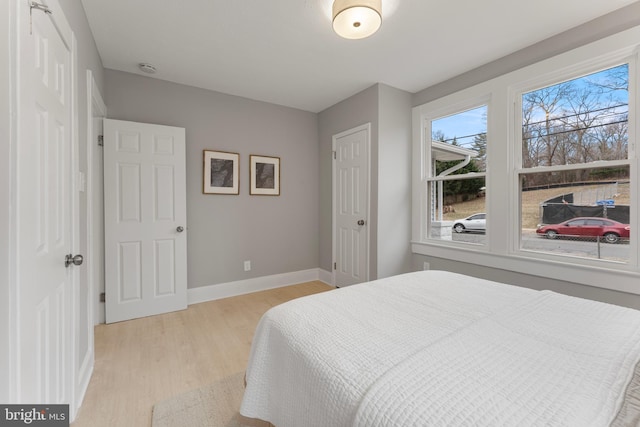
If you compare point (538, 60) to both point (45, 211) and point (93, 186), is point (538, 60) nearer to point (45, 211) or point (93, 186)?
point (45, 211)

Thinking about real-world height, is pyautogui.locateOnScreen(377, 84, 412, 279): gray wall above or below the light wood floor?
above

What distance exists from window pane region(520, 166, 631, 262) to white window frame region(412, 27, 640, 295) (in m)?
0.06

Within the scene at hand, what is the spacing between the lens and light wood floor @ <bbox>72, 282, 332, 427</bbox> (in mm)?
1606

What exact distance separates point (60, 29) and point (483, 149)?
10.5 ft

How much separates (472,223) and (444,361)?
2.36 meters

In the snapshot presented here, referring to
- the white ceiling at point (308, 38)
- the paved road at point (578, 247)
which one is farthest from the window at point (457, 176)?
the white ceiling at point (308, 38)

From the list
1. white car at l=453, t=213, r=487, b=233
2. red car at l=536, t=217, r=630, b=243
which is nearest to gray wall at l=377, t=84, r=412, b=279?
white car at l=453, t=213, r=487, b=233

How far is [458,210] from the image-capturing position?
3.02 meters

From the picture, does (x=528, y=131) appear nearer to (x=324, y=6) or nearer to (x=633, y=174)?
(x=633, y=174)

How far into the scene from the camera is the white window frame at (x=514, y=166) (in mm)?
1916

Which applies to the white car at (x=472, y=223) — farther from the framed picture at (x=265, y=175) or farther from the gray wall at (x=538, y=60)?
the framed picture at (x=265, y=175)

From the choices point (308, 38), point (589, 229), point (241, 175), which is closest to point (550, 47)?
point (589, 229)

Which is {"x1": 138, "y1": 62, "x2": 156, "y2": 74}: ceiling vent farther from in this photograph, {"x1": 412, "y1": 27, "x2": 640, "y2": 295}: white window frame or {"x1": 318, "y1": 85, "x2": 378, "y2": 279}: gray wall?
{"x1": 412, "y1": 27, "x2": 640, "y2": 295}: white window frame

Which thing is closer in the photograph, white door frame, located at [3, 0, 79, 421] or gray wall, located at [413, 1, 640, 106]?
white door frame, located at [3, 0, 79, 421]
